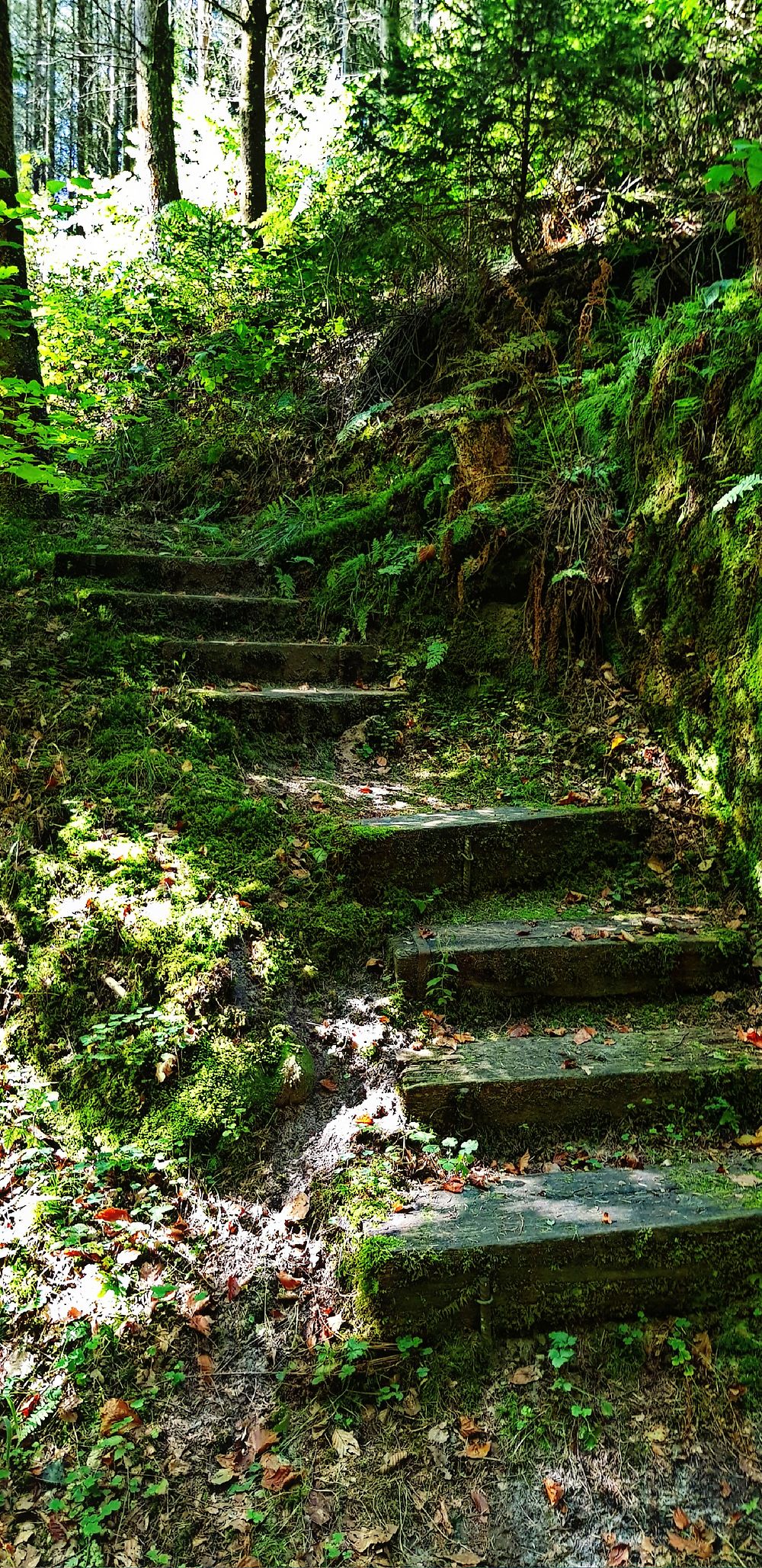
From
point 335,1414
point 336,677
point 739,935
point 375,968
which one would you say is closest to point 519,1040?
point 375,968

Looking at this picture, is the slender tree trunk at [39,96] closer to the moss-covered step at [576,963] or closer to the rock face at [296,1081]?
the moss-covered step at [576,963]

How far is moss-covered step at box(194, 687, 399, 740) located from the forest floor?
37cm

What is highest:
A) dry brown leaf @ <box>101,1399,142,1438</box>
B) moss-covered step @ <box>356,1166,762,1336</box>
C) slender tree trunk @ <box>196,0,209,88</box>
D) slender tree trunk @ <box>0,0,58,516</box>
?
slender tree trunk @ <box>196,0,209,88</box>

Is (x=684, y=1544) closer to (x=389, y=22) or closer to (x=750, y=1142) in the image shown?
(x=750, y=1142)

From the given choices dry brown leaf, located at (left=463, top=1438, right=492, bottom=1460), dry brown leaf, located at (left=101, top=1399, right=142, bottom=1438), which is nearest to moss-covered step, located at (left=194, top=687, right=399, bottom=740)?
dry brown leaf, located at (left=101, top=1399, right=142, bottom=1438)

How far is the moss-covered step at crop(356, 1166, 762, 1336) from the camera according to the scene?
2.59 metres

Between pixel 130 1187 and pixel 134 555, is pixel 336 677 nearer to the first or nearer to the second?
pixel 134 555

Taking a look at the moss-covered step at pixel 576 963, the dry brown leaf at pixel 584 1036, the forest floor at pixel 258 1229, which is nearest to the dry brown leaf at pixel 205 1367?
the forest floor at pixel 258 1229

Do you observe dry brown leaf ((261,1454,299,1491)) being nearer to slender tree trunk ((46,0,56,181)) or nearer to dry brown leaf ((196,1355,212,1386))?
dry brown leaf ((196,1355,212,1386))

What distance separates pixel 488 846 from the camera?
4.13 metres

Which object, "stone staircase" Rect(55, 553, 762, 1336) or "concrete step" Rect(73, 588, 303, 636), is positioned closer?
"stone staircase" Rect(55, 553, 762, 1336)

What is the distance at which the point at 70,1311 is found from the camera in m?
2.55

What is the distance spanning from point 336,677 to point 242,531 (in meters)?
2.22

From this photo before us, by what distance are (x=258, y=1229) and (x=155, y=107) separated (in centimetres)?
1266
